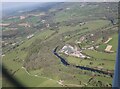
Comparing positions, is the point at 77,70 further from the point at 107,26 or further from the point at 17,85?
the point at 17,85

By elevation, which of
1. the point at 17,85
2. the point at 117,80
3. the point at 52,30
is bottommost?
the point at 52,30

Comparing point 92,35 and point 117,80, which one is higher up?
point 117,80

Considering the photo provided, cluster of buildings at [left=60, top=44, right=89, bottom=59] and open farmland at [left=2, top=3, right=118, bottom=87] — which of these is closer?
open farmland at [left=2, top=3, right=118, bottom=87]

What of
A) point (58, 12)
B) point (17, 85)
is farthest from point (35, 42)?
point (17, 85)

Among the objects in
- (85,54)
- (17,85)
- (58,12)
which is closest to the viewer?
(17,85)

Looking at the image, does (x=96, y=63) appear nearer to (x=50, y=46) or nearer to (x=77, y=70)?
(x=77, y=70)

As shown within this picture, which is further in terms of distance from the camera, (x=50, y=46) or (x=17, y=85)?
(x=50, y=46)

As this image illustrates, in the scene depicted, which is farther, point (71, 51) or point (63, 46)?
point (63, 46)

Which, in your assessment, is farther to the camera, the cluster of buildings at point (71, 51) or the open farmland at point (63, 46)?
the cluster of buildings at point (71, 51)

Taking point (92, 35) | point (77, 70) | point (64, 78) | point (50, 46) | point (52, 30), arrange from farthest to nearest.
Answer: point (52, 30)
point (92, 35)
point (50, 46)
point (77, 70)
point (64, 78)
